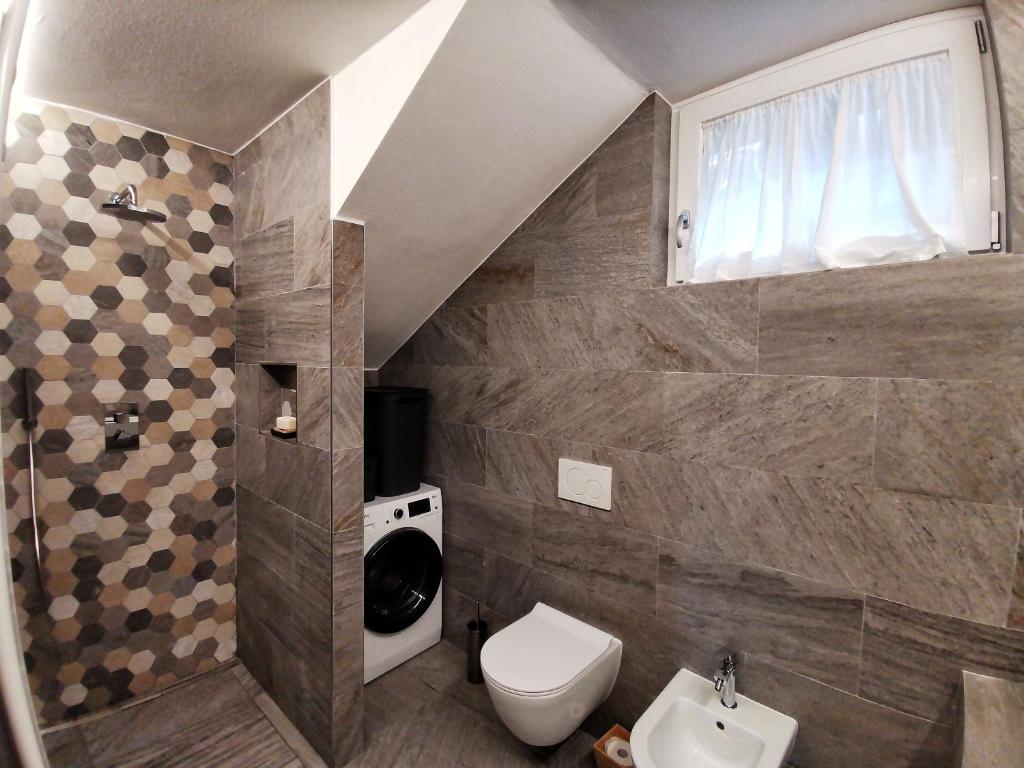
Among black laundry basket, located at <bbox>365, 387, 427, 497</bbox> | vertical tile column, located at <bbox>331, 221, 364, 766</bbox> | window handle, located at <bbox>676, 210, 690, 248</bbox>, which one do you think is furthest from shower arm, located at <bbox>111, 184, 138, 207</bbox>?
window handle, located at <bbox>676, 210, 690, 248</bbox>

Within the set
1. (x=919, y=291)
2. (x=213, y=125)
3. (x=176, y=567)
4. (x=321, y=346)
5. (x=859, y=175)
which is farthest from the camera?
(x=176, y=567)

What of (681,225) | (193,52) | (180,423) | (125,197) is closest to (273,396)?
(180,423)

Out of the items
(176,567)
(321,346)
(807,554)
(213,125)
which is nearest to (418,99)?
(321,346)

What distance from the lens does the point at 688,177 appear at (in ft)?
5.83

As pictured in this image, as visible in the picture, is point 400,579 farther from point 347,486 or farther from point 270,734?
point 347,486

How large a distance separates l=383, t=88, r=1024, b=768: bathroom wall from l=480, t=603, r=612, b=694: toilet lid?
0.27 ft

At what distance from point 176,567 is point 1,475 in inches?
88.7

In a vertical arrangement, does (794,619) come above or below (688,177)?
below

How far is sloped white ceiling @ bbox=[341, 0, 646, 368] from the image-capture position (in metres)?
1.38

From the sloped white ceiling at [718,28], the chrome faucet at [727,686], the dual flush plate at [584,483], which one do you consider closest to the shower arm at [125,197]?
the sloped white ceiling at [718,28]

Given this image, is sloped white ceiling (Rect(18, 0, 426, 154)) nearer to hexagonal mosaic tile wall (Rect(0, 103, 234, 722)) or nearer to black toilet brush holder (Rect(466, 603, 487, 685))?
hexagonal mosaic tile wall (Rect(0, 103, 234, 722))

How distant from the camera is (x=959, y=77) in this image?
1297 millimetres

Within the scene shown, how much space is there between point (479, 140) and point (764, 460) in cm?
148

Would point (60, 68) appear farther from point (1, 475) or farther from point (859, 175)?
point (859, 175)
